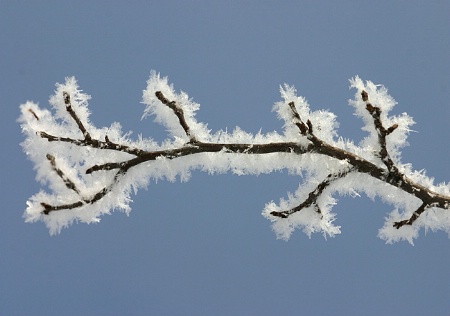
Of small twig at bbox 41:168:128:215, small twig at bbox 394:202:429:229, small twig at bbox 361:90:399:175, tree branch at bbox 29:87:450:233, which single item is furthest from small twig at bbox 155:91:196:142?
small twig at bbox 394:202:429:229

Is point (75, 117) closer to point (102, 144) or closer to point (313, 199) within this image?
point (102, 144)

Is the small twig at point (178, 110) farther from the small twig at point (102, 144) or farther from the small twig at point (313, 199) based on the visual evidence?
the small twig at point (313, 199)

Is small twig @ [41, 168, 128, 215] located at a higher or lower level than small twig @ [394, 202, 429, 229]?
lower

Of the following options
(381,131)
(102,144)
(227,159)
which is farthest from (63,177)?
(381,131)

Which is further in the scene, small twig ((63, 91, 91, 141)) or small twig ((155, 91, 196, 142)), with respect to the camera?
small twig ((63, 91, 91, 141))

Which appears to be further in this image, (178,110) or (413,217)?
(413,217)

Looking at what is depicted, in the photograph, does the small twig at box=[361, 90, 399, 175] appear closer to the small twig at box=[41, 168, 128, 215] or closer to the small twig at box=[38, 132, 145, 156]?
the small twig at box=[38, 132, 145, 156]

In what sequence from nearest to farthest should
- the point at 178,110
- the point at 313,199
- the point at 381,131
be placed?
the point at 381,131 → the point at 178,110 → the point at 313,199

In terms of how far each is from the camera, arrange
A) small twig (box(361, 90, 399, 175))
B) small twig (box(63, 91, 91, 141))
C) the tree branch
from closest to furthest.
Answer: small twig (box(361, 90, 399, 175))
the tree branch
small twig (box(63, 91, 91, 141))
